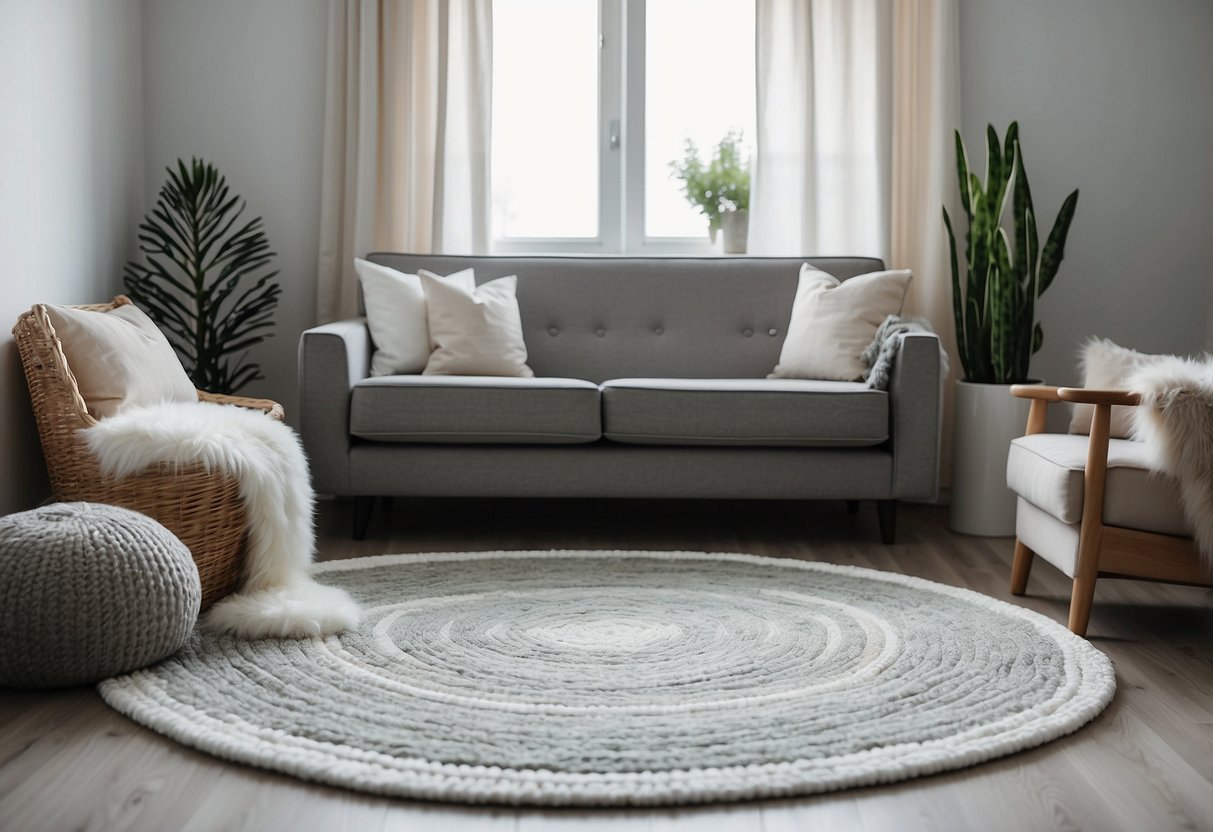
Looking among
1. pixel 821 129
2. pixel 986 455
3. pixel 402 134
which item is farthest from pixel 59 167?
pixel 986 455

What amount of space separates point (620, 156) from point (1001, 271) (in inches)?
61.7

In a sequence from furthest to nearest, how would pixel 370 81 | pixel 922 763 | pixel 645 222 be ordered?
pixel 645 222, pixel 370 81, pixel 922 763

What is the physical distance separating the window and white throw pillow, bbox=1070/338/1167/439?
72.8 inches

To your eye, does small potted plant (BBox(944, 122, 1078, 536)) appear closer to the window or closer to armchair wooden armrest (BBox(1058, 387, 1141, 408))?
the window

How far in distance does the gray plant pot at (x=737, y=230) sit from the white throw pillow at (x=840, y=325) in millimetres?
683

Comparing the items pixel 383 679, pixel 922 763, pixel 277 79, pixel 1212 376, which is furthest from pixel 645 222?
pixel 922 763

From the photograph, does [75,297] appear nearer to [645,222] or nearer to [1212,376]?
[645,222]

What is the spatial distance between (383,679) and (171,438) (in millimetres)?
768

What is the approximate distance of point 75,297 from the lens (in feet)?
11.9

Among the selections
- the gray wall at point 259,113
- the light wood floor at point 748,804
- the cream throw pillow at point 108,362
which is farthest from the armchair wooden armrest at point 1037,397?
the gray wall at point 259,113

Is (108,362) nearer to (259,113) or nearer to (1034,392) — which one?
(259,113)

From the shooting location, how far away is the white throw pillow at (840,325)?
3.75m

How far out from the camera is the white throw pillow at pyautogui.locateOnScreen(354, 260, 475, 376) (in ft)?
12.5

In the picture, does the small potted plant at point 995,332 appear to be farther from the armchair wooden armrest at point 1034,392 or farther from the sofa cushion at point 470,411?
the sofa cushion at point 470,411
